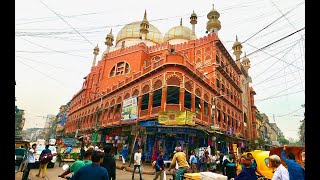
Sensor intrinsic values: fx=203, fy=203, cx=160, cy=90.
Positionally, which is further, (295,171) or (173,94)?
(173,94)

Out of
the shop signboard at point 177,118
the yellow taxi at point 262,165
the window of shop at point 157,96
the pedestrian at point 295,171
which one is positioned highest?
the window of shop at point 157,96

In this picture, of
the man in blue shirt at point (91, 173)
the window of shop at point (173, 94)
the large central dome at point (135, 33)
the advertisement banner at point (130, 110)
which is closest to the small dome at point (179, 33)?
the large central dome at point (135, 33)

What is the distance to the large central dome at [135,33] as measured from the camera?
39.8 metres

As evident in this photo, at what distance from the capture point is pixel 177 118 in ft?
57.5

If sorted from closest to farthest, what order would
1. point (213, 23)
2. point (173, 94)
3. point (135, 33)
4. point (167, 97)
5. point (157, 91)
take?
point (173, 94) < point (157, 91) < point (167, 97) < point (213, 23) < point (135, 33)

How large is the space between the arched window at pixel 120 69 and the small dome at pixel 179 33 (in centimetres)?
1092

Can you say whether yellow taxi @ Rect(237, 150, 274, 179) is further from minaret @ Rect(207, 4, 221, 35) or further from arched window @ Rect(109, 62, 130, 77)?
minaret @ Rect(207, 4, 221, 35)

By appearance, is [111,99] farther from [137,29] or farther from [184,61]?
[137,29]

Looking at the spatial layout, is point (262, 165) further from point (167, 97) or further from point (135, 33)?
point (135, 33)

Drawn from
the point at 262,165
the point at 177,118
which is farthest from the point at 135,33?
the point at 262,165

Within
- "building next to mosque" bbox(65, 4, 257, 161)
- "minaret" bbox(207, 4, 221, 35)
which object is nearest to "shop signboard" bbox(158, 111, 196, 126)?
"building next to mosque" bbox(65, 4, 257, 161)

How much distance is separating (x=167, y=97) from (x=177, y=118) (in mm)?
5288

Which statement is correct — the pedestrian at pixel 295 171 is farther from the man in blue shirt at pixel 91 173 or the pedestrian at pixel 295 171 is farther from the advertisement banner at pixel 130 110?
the advertisement banner at pixel 130 110
